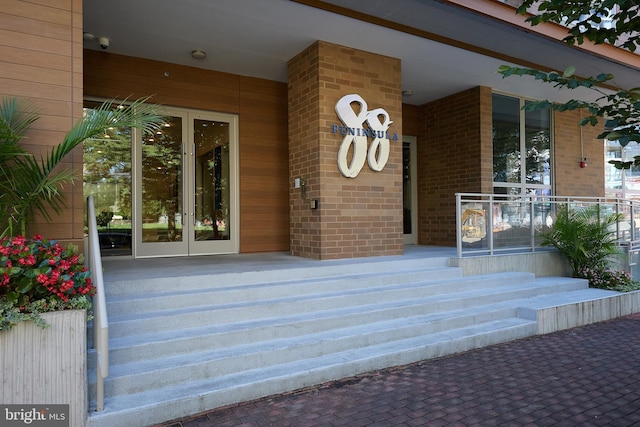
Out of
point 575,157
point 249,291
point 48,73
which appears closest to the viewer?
point 48,73

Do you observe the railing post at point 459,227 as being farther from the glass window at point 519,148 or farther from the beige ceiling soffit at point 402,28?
the glass window at point 519,148

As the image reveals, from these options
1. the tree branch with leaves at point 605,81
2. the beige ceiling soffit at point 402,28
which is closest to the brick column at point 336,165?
the beige ceiling soffit at point 402,28

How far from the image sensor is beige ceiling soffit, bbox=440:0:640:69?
5.55 m

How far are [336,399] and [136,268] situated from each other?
10.3 feet

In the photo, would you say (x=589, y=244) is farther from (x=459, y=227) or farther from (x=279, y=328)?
(x=279, y=328)

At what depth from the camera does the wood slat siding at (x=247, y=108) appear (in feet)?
20.8

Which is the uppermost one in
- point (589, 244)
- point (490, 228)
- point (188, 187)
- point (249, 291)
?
point (188, 187)

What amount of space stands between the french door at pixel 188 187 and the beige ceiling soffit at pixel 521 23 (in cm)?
413

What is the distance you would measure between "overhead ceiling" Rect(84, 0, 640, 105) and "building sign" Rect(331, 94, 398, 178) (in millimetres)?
952

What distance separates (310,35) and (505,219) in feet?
13.7

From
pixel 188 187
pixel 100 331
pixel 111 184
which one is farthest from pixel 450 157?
pixel 100 331

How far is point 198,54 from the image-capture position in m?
6.26

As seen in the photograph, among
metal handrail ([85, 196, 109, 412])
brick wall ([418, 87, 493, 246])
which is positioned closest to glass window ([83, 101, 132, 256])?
metal handrail ([85, 196, 109, 412])

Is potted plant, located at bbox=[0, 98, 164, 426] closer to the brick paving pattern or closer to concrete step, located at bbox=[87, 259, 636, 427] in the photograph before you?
concrete step, located at bbox=[87, 259, 636, 427]
